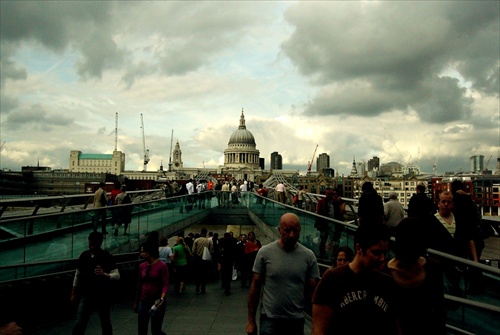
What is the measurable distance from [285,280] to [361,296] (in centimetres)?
153

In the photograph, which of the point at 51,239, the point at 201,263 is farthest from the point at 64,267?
the point at 201,263

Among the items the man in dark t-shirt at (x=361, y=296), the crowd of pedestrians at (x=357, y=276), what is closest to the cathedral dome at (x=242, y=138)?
the crowd of pedestrians at (x=357, y=276)

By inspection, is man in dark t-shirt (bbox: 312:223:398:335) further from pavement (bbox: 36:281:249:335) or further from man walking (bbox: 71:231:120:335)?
pavement (bbox: 36:281:249:335)

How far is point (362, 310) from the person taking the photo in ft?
10.9

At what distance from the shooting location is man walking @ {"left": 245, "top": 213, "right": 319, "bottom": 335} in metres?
4.80

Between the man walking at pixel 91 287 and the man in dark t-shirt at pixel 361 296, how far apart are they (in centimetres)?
382

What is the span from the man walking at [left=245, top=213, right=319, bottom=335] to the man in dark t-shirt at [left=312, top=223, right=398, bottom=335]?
4.19 feet

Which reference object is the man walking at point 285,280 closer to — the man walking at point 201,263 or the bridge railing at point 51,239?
the bridge railing at point 51,239

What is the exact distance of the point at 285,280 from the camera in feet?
15.8

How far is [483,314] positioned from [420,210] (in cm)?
134

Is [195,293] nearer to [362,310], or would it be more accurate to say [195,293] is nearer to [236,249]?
[236,249]

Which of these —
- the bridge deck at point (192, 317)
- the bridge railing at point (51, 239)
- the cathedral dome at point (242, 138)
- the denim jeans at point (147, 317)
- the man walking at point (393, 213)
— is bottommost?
the bridge deck at point (192, 317)

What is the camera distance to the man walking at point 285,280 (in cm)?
480

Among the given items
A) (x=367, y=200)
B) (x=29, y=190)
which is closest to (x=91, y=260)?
(x=367, y=200)
